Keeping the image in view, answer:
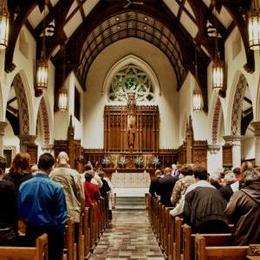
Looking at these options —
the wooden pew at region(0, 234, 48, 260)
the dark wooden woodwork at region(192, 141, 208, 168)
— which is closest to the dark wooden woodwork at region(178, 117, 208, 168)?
the dark wooden woodwork at region(192, 141, 208, 168)

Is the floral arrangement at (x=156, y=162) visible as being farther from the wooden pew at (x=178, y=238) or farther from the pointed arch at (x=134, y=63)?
the wooden pew at (x=178, y=238)

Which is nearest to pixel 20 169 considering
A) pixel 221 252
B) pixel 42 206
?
pixel 42 206

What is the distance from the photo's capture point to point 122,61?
26.2 metres

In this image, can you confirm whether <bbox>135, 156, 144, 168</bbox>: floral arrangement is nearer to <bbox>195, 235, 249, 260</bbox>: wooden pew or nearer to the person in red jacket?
the person in red jacket

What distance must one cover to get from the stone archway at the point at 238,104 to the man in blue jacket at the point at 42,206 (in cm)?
1192

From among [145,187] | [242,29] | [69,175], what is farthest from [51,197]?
[145,187]

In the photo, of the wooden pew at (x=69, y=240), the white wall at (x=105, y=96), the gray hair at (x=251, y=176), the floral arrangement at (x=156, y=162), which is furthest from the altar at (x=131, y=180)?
the gray hair at (x=251, y=176)

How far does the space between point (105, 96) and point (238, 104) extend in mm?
10261

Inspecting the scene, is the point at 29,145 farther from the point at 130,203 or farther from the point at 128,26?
the point at 128,26

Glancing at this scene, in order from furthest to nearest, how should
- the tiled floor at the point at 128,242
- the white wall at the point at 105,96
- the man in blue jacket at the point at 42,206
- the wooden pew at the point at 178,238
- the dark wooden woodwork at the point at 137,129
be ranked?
the white wall at the point at 105,96, the dark wooden woodwork at the point at 137,129, the tiled floor at the point at 128,242, the wooden pew at the point at 178,238, the man in blue jacket at the point at 42,206

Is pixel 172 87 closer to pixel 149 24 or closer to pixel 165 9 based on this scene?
pixel 149 24

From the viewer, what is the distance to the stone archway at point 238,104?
53.2 ft

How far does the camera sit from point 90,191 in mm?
10375

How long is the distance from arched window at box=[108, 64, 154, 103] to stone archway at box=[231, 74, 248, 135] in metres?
9.19
